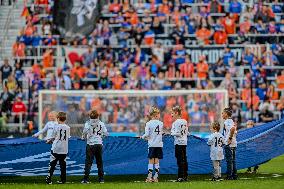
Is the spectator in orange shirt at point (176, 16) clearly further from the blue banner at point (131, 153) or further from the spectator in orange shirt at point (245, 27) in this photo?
the blue banner at point (131, 153)

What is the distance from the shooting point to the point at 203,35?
120ft

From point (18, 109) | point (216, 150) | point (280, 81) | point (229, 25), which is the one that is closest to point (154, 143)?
point (216, 150)

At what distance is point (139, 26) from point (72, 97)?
8.28 metres

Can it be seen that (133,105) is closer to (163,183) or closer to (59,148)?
(59,148)

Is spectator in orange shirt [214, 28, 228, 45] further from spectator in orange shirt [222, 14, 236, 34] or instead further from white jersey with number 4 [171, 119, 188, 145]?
white jersey with number 4 [171, 119, 188, 145]

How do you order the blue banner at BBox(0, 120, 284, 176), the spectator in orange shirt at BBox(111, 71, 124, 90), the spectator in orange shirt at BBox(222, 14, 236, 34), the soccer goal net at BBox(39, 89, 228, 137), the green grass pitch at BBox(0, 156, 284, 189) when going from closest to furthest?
the green grass pitch at BBox(0, 156, 284, 189) < the blue banner at BBox(0, 120, 284, 176) < the soccer goal net at BBox(39, 89, 228, 137) < the spectator in orange shirt at BBox(111, 71, 124, 90) < the spectator in orange shirt at BBox(222, 14, 236, 34)

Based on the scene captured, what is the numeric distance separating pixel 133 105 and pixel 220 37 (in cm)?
792

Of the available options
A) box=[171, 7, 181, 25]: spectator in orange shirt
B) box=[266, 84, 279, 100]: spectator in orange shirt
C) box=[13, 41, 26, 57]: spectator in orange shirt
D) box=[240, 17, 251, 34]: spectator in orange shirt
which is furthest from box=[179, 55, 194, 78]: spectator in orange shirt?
box=[13, 41, 26, 57]: spectator in orange shirt

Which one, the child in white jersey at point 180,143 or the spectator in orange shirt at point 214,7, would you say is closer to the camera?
the child in white jersey at point 180,143

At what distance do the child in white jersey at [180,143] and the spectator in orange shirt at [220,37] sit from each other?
56.7 ft

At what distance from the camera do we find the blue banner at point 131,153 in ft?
65.5

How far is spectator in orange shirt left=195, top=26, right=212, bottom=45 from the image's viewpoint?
36500 millimetres

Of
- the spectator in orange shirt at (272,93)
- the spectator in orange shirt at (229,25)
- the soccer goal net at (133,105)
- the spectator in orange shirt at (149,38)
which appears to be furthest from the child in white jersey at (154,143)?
the spectator in orange shirt at (229,25)

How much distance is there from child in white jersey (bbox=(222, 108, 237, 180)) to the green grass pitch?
296 mm
